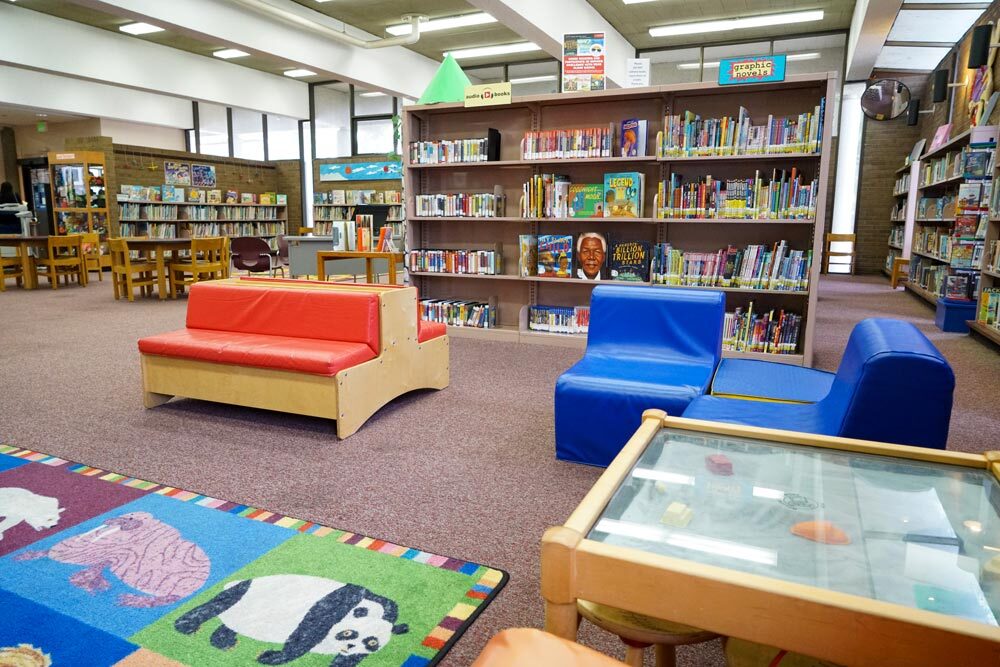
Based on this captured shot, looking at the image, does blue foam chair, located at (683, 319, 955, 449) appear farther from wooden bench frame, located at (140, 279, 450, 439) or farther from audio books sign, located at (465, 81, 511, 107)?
audio books sign, located at (465, 81, 511, 107)

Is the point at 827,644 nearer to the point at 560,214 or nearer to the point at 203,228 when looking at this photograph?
the point at 560,214

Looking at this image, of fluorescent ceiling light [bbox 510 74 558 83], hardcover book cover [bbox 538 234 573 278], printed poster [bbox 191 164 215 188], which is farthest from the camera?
printed poster [bbox 191 164 215 188]

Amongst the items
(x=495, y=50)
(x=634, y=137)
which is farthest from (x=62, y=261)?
(x=634, y=137)

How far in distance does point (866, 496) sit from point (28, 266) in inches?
458

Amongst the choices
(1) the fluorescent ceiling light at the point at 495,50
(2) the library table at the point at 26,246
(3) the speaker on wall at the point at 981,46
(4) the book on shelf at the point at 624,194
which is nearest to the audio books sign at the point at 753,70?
(4) the book on shelf at the point at 624,194

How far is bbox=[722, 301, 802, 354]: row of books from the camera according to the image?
16.2ft

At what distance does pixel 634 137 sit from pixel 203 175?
1144 centimetres

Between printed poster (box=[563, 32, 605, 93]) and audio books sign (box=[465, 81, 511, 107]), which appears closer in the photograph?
printed poster (box=[563, 32, 605, 93])

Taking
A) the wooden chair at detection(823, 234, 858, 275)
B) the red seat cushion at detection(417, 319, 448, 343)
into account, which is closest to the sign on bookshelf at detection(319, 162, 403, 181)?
the wooden chair at detection(823, 234, 858, 275)

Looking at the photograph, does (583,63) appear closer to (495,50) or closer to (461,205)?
(461,205)

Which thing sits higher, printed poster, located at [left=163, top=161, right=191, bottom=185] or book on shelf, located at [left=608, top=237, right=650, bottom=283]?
printed poster, located at [left=163, top=161, right=191, bottom=185]

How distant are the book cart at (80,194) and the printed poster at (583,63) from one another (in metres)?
10.4

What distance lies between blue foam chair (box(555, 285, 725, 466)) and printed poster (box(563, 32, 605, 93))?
247 centimetres

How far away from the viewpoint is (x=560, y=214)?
217 inches
